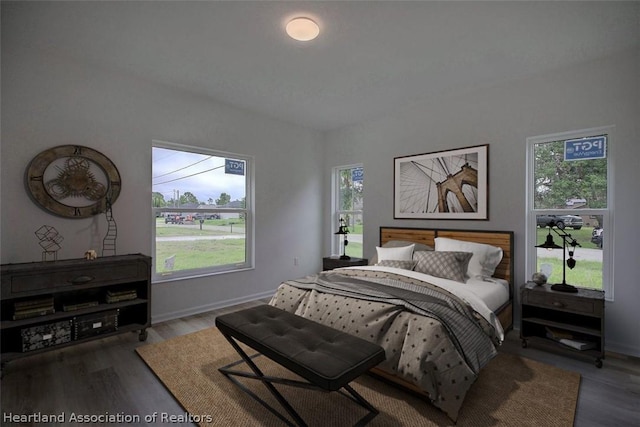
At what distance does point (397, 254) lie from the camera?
12.0 ft

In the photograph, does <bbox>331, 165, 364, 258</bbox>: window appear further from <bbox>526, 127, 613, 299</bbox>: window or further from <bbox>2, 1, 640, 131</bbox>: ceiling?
<bbox>526, 127, 613, 299</bbox>: window

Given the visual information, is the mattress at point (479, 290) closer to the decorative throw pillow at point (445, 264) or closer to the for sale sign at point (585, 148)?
the decorative throw pillow at point (445, 264)

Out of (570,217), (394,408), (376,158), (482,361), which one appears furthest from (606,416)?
(376,158)

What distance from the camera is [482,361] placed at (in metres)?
2.11

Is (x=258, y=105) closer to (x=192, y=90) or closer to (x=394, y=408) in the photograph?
(x=192, y=90)

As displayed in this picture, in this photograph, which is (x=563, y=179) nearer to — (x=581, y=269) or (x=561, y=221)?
(x=561, y=221)

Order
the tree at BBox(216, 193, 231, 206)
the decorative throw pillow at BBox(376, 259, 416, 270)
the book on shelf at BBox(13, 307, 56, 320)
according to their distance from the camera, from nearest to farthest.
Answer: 1. the book on shelf at BBox(13, 307, 56, 320)
2. the decorative throw pillow at BBox(376, 259, 416, 270)
3. the tree at BBox(216, 193, 231, 206)

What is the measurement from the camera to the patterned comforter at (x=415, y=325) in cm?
189

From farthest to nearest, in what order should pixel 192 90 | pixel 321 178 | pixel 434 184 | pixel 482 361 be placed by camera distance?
pixel 321 178 < pixel 434 184 < pixel 192 90 < pixel 482 361

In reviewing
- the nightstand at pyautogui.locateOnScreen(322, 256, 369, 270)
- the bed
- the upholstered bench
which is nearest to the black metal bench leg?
the upholstered bench

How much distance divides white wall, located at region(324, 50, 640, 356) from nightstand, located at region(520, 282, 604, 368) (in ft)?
1.12

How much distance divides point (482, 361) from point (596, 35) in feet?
8.92

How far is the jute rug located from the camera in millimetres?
1866

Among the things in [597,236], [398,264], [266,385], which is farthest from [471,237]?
[266,385]
